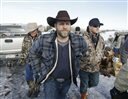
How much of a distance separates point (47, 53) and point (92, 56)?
2291 mm

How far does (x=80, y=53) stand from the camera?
530 centimetres

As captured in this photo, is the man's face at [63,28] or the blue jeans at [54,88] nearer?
the man's face at [63,28]

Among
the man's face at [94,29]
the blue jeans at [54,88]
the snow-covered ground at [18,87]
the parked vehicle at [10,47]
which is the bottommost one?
the snow-covered ground at [18,87]

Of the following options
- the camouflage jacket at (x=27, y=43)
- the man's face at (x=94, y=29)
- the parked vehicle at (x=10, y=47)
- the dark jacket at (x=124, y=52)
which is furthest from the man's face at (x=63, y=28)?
the parked vehicle at (x=10, y=47)

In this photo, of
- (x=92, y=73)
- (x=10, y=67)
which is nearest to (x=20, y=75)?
(x=10, y=67)

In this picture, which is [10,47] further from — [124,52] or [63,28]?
[63,28]

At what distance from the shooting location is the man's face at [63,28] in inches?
196

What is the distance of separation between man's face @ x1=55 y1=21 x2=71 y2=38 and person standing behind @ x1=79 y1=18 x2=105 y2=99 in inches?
83.1

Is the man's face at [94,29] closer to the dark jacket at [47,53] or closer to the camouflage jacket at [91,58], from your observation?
the camouflage jacket at [91,58]

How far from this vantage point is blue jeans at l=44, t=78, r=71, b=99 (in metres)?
5.12

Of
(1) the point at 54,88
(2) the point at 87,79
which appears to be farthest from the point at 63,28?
(2) the point at 87,79

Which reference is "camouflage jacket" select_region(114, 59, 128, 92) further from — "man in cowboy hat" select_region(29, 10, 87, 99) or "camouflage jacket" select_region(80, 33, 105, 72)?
"camouflage jacket" select_region(80, 33, 105, 72)

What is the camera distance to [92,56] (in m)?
7.14

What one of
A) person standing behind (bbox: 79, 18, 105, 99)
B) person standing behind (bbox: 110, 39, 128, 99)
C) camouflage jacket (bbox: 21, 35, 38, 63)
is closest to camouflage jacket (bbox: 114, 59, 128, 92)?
person standing behind (bbox: 110, 39, 128, 99)
